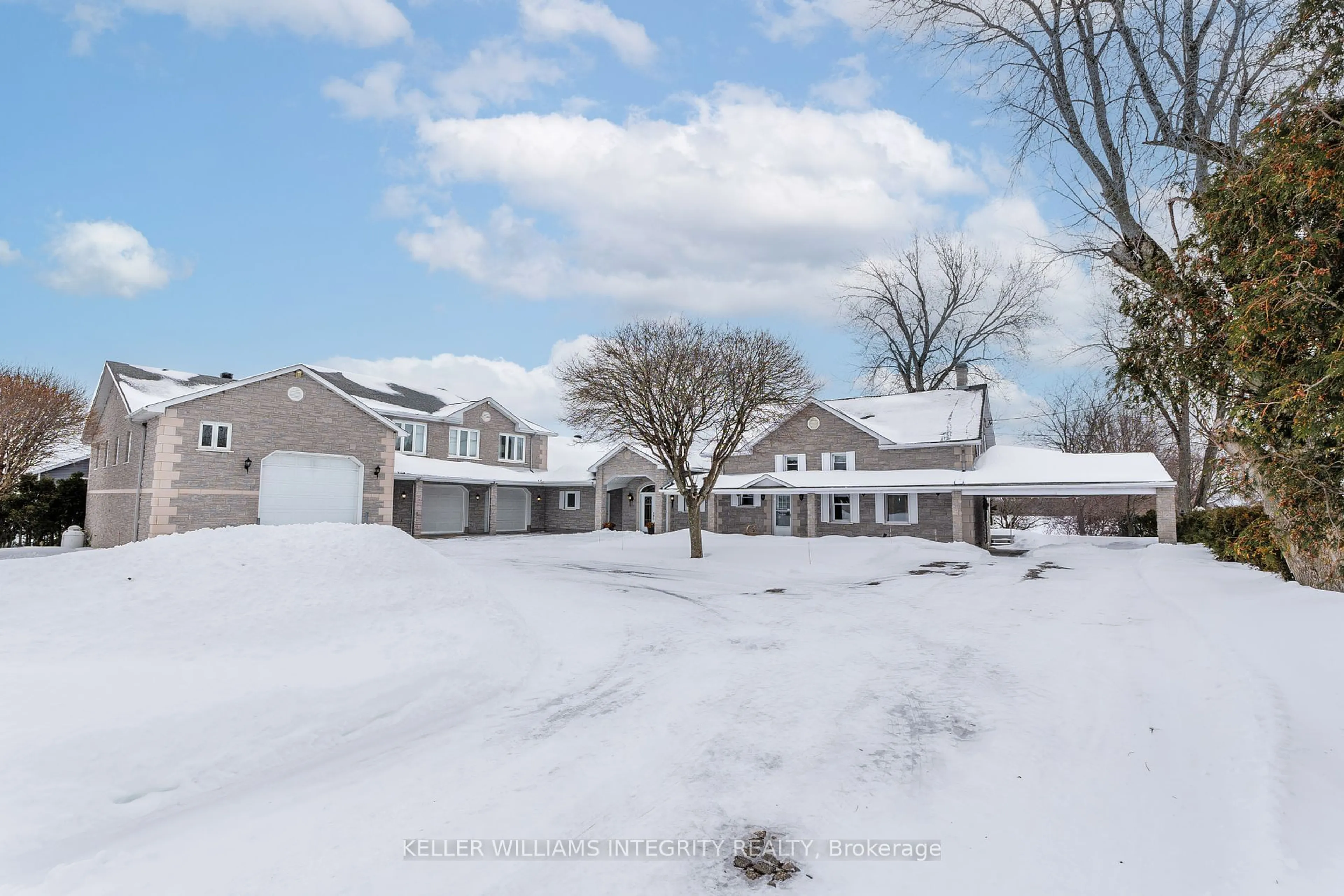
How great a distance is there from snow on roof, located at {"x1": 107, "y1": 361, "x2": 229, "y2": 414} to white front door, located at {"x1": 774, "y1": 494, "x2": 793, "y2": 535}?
2367 cm

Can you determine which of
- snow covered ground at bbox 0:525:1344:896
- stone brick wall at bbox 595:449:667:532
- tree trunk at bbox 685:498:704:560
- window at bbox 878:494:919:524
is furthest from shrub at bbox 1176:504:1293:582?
stone brick wall at bbox 595:449:667:532

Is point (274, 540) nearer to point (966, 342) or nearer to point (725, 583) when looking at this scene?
point (725, 583)

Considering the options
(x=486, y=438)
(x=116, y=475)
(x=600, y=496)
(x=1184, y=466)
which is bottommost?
(x=600, y=496)

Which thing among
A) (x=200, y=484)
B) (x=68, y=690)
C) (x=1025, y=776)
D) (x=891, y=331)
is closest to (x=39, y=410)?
(x=200, y=484)

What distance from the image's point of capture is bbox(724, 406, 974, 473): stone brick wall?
96.7 feet

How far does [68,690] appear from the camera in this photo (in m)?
5.50

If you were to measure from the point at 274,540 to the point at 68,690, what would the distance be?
12.4 ft

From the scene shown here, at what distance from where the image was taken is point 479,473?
33875 millimetres

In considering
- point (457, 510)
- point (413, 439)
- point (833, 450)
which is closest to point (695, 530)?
point (833, 450)

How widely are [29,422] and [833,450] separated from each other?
3157 cm

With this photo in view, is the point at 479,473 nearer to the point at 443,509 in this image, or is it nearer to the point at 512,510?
the point at 443,509

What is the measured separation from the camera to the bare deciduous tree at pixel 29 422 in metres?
22.1

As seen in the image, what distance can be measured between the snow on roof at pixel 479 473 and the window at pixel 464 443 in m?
0.56

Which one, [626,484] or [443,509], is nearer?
[443,509]
